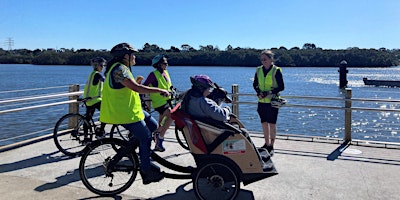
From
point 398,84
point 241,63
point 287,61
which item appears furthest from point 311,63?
point 398,84

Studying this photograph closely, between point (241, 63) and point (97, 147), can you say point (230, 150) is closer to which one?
point (97, 147)

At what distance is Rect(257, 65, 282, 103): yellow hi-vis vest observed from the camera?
581 cm

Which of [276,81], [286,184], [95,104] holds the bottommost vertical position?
[286,184]

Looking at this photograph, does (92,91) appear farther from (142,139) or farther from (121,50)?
(142,139)

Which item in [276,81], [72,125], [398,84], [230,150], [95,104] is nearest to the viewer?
[230,150]

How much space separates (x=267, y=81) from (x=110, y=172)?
2864 mm

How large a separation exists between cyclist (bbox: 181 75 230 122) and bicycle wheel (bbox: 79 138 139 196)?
0.89m

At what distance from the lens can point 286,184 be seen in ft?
15.4

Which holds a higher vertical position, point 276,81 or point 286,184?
point 276,81

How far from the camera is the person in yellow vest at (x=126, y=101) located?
403 centimetres

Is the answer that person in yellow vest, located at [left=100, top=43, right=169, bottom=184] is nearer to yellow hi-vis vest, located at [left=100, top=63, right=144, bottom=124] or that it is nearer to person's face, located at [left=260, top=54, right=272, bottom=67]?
yellow hi-vis vest, located at [left=100, top=63, right=144, bottom=124]

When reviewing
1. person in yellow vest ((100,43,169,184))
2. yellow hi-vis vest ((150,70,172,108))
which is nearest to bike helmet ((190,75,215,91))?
person in yellow vest ((100,43,169,184))

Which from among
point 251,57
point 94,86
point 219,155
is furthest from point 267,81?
point 251,57

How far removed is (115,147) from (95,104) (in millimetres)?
2278
